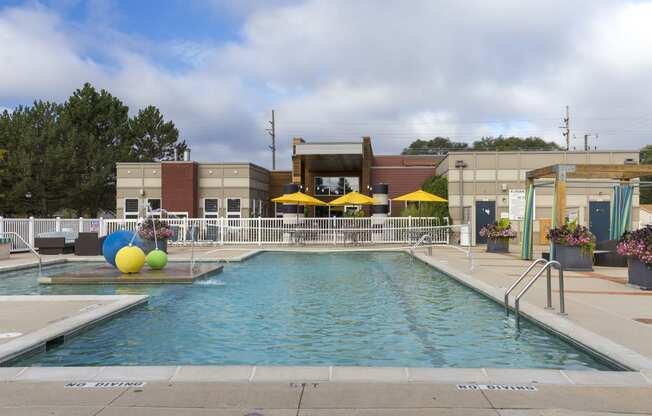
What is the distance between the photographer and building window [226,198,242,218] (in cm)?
3484

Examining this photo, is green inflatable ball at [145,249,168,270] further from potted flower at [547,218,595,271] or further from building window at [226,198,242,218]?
building window at [226,198,242,218]

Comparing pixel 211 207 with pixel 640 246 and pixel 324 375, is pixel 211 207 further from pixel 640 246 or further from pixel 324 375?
pixel 324 375

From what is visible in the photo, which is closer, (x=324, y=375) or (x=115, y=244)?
(x=324, y=375)

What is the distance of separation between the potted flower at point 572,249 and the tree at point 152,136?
40.6 metres

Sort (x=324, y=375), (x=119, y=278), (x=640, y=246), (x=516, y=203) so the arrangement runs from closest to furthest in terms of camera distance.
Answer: (x=324, y=375) → (x=640, y=246) → (x=119, y=278) → (x=516, y=203)

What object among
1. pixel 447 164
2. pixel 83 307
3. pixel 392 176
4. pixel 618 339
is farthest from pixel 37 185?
pixel 618 339

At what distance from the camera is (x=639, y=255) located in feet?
36.0

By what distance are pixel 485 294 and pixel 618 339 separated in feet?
13.3

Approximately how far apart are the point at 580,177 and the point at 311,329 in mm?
12838

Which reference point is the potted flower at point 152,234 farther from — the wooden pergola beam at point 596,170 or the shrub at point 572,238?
the wooden pergola beam at point 596,170

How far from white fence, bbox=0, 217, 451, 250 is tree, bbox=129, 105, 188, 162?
78.8 ft

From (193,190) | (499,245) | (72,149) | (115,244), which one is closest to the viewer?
(115,244)

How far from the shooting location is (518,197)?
81.0 ft

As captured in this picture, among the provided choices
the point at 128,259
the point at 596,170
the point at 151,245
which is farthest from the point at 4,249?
the point at 596,170
